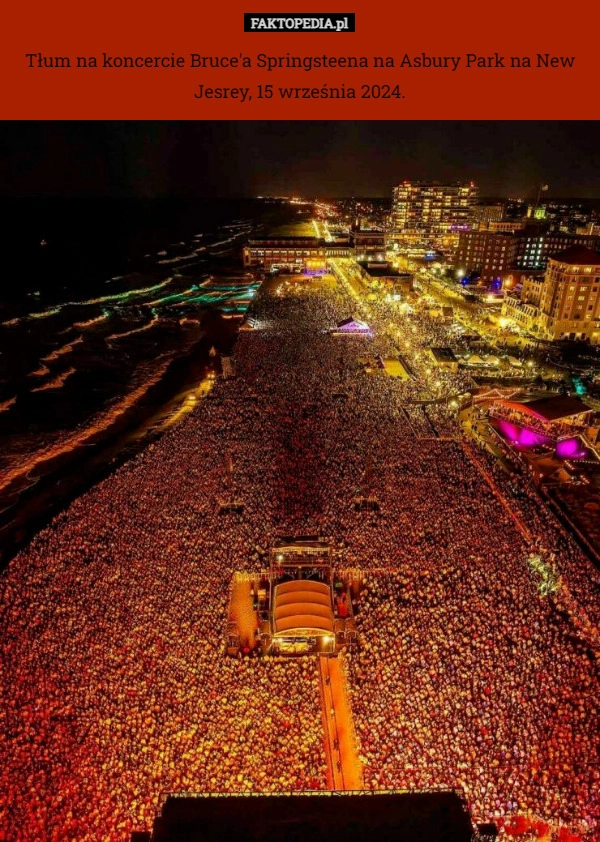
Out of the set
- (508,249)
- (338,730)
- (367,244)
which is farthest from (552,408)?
(367,244)

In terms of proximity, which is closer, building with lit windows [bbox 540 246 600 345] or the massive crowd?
the massive crowd

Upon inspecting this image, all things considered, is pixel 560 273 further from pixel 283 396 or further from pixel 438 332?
pixel 283 396

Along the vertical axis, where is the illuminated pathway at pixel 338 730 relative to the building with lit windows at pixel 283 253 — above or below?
below

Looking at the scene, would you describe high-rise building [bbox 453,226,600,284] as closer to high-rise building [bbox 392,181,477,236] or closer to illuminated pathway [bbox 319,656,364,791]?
high-rise building [bbox 392,181,477,236]

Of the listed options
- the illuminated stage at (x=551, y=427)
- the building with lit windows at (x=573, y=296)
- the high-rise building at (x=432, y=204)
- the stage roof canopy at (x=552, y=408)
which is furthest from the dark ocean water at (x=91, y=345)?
the high-rise building at (x=432, y=204)

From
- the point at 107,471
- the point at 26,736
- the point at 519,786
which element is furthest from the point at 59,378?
the point at 519,786
